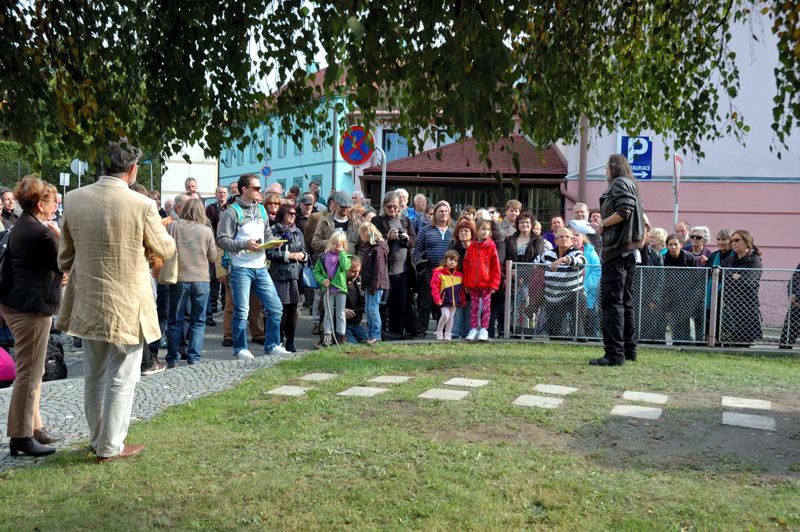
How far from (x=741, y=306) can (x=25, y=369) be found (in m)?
9.47

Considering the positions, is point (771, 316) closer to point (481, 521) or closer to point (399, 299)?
point (399, 299)

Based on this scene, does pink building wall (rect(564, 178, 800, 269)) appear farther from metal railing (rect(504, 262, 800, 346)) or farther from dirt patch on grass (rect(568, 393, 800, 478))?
dirt patch on grass (rect(568, 393, 800, 478))

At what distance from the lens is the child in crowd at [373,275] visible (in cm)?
1193

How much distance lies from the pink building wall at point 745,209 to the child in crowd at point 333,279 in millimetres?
14407

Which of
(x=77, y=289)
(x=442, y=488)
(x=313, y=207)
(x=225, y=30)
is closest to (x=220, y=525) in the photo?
(x=442, y=488)

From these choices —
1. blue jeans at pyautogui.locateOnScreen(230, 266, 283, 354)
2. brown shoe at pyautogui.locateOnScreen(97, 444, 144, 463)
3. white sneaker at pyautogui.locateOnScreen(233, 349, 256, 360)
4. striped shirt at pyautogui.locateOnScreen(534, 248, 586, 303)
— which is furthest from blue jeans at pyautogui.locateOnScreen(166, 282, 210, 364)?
striped shirt at pyautogui.locateOnScreen(534, 248, 586, 303)

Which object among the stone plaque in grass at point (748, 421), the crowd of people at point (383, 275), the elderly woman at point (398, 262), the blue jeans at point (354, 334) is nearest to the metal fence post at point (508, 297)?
the crowd of people at point (383, 275)

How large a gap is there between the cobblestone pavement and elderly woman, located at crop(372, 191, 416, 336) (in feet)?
5.35

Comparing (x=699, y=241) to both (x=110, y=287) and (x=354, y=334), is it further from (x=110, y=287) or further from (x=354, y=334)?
(x=110, y=287)

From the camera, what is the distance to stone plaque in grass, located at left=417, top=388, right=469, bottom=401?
25.7 feet

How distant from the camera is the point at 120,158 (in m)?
5.92

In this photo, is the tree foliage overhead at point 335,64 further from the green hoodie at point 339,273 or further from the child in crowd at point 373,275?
the child in crowd at point 373,275

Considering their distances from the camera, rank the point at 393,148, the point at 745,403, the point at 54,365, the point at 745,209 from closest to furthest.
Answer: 1. the point at 745,403
2. the point at 54,365
3. the point at 745,209
4. the point at 393,148

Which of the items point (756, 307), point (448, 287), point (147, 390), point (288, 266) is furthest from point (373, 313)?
point (756, 307)
